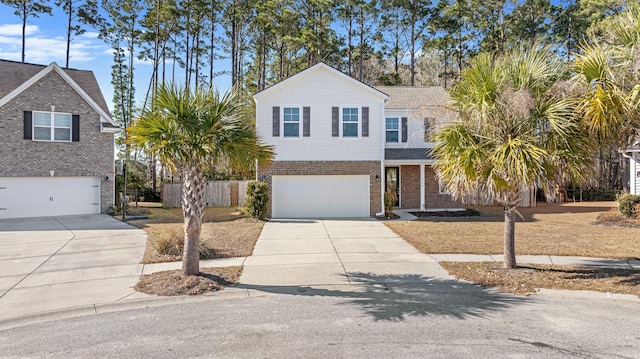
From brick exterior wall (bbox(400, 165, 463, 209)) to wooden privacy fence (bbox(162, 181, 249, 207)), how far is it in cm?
1003

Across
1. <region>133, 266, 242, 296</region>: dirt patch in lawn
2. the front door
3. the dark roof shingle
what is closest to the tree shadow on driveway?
<region>133, 266, 242, 296</region>: dirt patch in lawn

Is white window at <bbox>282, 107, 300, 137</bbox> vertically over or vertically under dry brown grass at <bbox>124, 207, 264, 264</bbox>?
over

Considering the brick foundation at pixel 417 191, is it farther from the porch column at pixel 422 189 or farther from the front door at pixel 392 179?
the porch column at pixel 422 189

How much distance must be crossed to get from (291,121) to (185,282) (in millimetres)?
11822

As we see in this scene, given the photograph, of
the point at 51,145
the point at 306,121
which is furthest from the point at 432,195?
the point at 51,145

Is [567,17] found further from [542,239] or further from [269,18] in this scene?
[542,239]

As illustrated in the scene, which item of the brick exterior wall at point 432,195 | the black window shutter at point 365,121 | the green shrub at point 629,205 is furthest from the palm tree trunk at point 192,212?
the green shrub at point 629,205

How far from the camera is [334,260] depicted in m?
9.60

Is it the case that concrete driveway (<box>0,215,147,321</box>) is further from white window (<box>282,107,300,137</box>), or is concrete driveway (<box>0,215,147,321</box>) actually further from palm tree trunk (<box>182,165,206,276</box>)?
white window (<box>282,107,300,137</box>)

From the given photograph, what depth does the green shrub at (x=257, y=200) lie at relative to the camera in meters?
17.2

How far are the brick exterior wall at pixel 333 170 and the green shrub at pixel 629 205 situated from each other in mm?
9901

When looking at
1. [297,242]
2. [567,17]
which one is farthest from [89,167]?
[567,17]

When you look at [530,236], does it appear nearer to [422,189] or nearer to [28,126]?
[422,189]

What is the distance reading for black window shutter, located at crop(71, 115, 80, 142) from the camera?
752 inches
